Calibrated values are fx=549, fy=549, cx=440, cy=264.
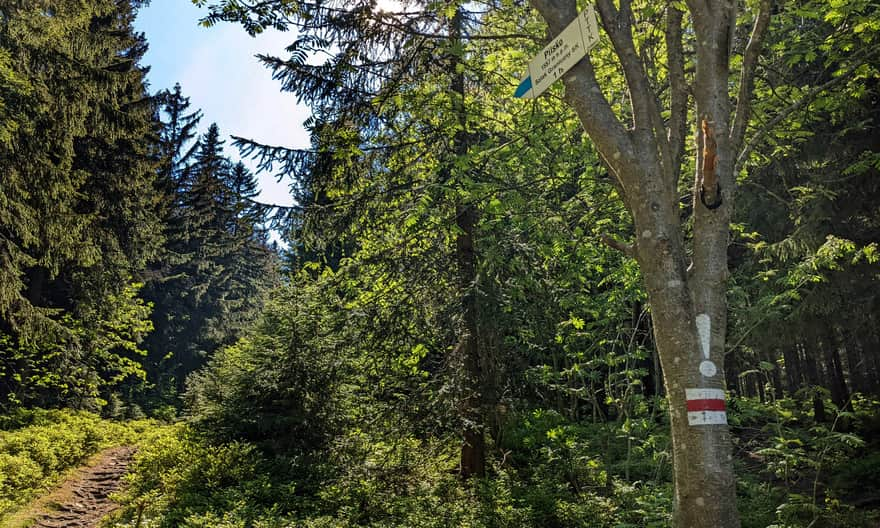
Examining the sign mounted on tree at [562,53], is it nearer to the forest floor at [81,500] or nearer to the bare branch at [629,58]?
the bare branch at [629,58]

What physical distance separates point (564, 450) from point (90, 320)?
1512 centimetres

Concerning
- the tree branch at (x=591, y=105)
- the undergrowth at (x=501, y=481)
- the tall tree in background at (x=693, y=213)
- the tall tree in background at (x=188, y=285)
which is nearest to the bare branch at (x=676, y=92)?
the tall tree in background at (x=693, y=213)

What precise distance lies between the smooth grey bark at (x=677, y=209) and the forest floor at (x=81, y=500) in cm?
910

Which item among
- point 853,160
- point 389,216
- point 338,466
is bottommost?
point 338,466

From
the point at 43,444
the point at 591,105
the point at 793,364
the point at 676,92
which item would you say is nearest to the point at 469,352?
the point at 676,92

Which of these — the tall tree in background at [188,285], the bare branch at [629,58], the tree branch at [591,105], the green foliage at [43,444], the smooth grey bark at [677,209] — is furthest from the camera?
the tall tree in background at [188,285]

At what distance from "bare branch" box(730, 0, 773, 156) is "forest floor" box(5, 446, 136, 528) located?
32.3 ft

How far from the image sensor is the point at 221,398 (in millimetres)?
11602

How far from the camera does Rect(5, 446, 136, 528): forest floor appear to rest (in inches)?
337

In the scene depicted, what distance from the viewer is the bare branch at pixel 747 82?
331 cm

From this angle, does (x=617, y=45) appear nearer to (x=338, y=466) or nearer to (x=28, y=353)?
(x=338, y=466)

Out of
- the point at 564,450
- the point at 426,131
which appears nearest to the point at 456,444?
the point at 564,450

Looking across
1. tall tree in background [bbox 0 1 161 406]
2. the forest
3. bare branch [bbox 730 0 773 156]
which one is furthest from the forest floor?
bare branch [bbox 730 0 773 156]

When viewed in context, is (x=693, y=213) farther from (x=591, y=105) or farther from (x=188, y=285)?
(x=188, y=285)
